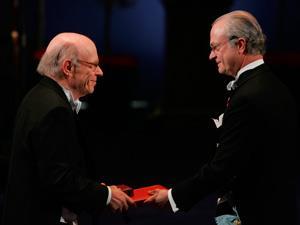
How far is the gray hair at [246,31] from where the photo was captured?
252 centimetres

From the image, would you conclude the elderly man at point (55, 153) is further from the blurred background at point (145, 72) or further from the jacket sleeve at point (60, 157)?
the blurred background at point (145, 72)

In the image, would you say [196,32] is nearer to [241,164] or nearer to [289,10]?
[289,10]

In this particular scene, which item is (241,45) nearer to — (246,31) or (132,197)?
(246,31)

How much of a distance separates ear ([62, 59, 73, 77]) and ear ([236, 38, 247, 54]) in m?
0.71

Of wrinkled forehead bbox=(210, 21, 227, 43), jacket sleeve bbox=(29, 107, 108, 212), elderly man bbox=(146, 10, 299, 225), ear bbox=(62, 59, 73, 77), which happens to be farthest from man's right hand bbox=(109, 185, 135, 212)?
wrinkled forehead bbox=(210, 21, 227, 43)

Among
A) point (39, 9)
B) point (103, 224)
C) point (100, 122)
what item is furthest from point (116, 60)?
point (103, 224)

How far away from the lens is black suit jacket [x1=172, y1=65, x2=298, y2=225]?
2.41 meters

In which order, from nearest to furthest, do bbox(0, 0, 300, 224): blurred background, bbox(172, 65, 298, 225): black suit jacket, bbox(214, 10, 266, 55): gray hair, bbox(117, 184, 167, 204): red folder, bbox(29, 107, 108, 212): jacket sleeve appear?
bbox(29, 107, 108, 212): jacket sleeve → bbox(172, 65, 298, 225): black suit jacket → bbox(214, 10, 266, 55): gray hair → bbox(117, 184, 167, 204): red folder → bbox(0, 0, 300, 224): blurred background

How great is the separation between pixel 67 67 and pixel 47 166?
43 centimetres

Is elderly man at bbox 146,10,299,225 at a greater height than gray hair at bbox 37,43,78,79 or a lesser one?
lesser

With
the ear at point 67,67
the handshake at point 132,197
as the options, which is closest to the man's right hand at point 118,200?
the handshake at point 132,197

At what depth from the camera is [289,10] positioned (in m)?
10.4

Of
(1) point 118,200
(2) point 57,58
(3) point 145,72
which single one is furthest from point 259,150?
(3) point 145,72

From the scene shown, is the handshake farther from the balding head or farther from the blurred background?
the blurred background
